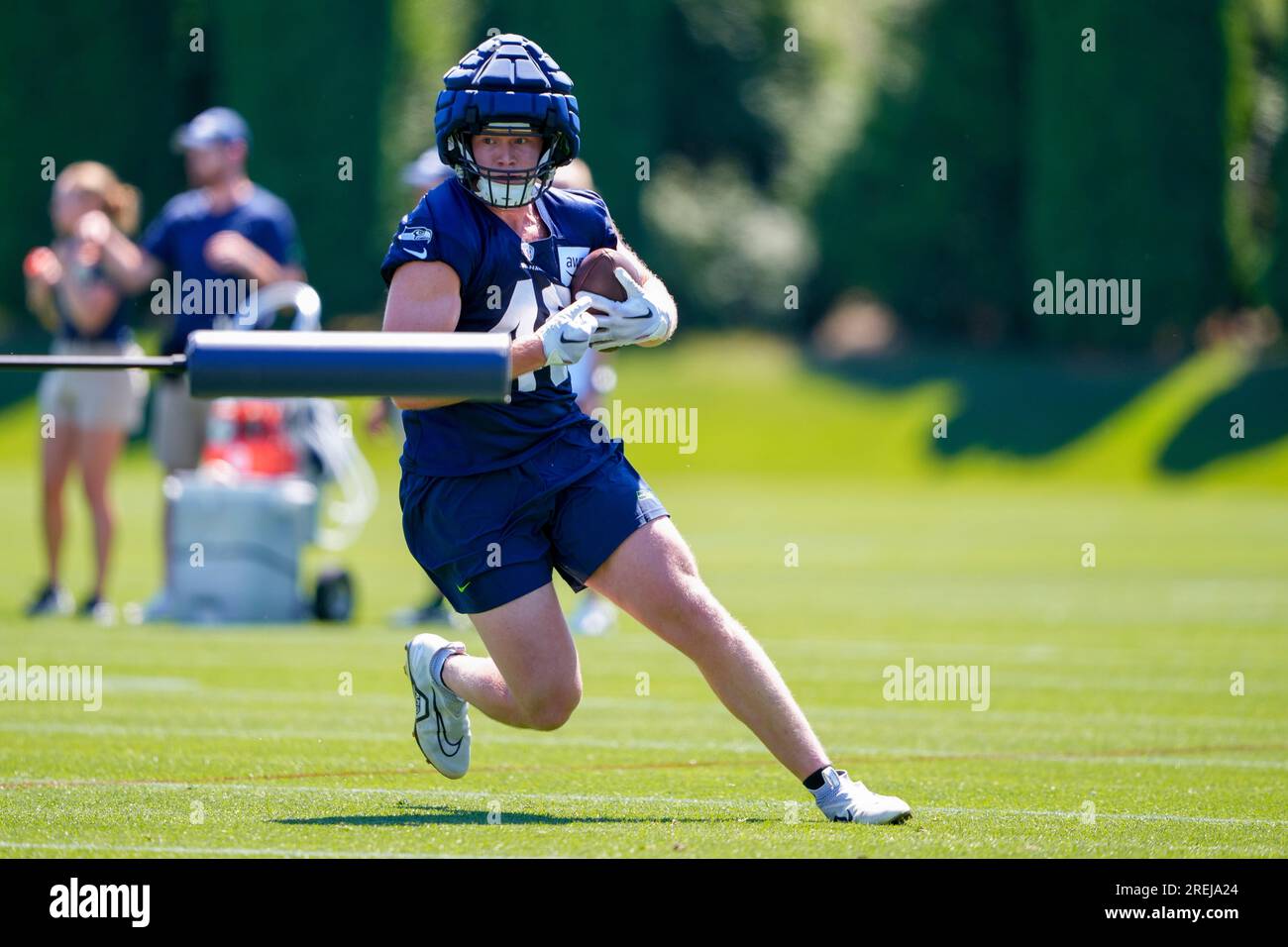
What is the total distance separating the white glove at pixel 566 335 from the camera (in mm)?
6316

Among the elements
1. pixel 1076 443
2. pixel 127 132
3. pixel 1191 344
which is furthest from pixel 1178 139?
pixel 127 132

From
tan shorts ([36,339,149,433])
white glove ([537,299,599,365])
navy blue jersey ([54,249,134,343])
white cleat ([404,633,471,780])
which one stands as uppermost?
navy blue jersey ([54,249,134,343])

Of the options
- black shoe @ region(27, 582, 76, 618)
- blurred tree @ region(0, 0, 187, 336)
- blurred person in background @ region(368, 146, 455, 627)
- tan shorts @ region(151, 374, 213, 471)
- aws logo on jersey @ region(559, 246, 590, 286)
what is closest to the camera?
aws logo on jersey @ region(559, 246, 590, 286)

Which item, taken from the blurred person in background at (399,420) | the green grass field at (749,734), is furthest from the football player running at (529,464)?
the blurred person in background at (399,420)

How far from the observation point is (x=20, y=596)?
15.3m

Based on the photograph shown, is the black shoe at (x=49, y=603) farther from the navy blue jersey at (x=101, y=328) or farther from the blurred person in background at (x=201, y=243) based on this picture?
the navy blue jersey at (x=101, y=328)

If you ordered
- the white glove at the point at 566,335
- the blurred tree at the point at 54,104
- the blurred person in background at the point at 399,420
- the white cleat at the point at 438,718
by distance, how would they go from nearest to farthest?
the white glove at the point at 566,335
the white cleat at the point at 438,718
the blurred person in background at the point at 399,420
the blurred tree at the point at 54,104

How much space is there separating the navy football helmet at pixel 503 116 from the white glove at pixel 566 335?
0.51 meters

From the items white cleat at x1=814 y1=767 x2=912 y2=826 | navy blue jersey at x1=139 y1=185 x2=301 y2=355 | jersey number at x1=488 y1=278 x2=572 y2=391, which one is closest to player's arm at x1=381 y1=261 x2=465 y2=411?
jersey number at x1=488 y1=278 x2=572 y2=391

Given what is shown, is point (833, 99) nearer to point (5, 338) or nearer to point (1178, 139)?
point (1178, 139)

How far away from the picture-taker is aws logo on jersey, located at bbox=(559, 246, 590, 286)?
681 centimetres

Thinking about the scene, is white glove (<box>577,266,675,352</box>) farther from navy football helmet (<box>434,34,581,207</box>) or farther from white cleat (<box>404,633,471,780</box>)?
white cleat (<box>404,633,471,780</box>)
